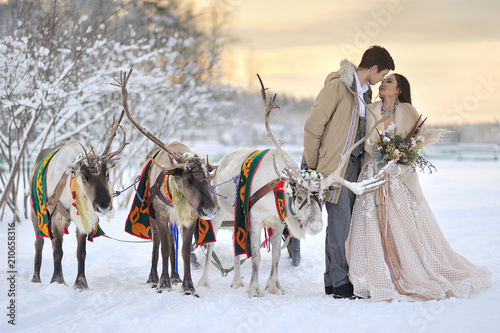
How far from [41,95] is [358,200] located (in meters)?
5.94

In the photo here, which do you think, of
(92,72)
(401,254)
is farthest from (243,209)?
(92,72)

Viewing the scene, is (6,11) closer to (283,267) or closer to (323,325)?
(283,267)

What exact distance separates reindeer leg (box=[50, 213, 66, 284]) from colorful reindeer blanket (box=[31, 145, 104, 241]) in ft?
0.17

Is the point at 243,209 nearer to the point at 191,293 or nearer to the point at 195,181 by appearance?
the point at 195,181

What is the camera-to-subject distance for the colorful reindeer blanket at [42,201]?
18.8 feet

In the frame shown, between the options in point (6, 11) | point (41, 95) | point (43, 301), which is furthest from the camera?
point (6, 11)

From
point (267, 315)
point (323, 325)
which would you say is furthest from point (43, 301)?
point (323, 325)

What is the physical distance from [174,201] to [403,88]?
108 inches

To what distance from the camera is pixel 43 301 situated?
15.9ft

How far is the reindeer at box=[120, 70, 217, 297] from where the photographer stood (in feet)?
17.1

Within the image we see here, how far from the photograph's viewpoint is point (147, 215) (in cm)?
604

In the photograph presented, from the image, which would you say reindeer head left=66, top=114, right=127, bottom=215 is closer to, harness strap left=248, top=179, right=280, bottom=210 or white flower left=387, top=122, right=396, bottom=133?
harness strap left=248, top=179, right=280, bottom=210

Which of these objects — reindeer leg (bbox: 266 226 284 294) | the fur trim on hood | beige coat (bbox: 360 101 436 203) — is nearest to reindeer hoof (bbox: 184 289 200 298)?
reindeer leg (bbox: 266 226 284 294)

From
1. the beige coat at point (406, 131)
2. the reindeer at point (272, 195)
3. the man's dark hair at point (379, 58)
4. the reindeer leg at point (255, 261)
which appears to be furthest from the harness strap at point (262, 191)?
the man's dark hair at point (379, 58)
